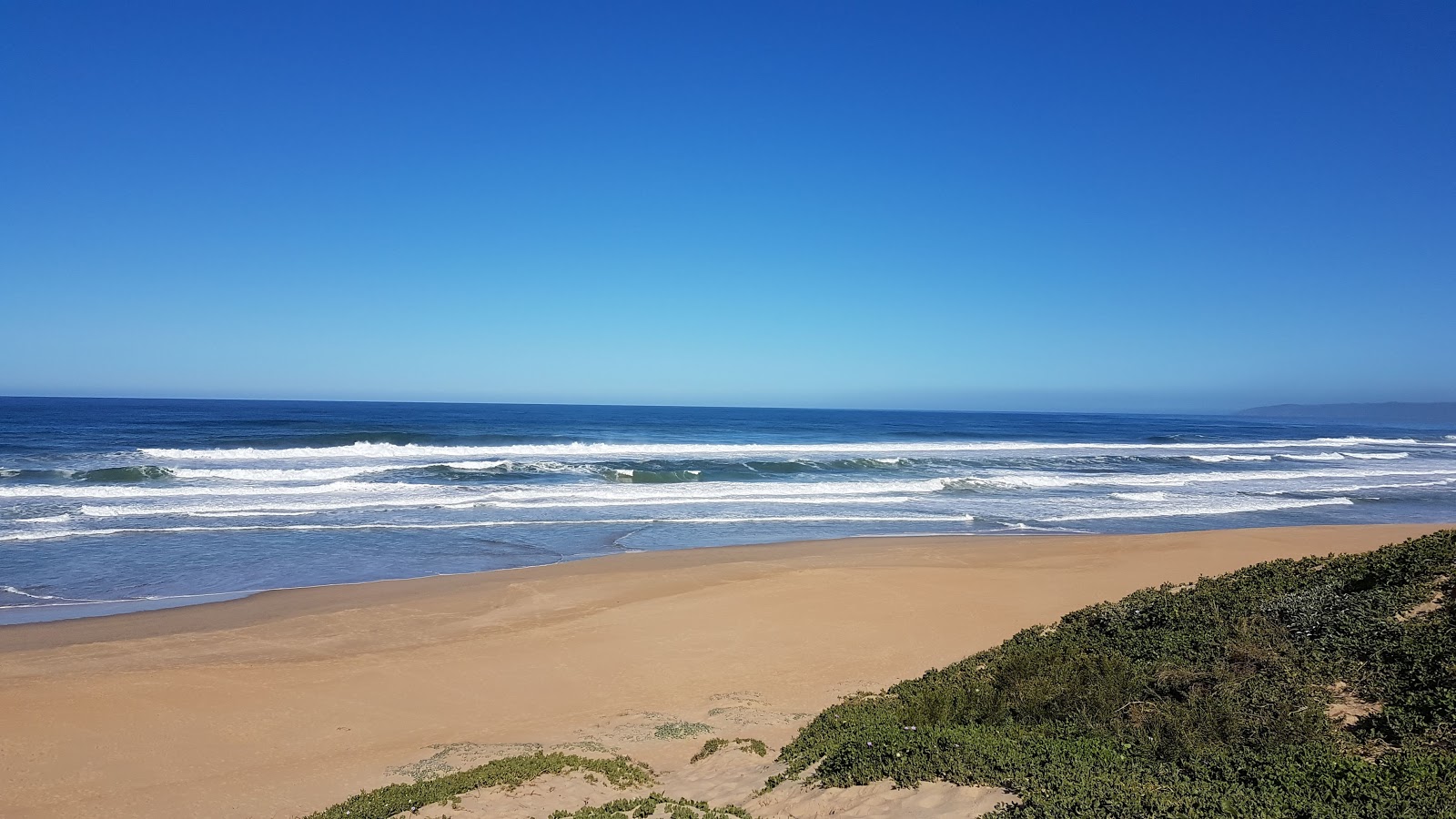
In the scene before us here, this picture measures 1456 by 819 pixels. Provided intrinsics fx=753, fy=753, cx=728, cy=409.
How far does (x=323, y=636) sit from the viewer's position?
35.2ft

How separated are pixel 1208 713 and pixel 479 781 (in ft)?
17.6

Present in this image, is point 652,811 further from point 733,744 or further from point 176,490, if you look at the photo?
point 176,490

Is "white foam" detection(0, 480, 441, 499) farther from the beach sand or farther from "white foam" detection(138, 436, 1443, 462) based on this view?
the beach sand

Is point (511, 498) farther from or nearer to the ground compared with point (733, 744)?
nearer to the ground

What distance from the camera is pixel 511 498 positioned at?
81.8 feet

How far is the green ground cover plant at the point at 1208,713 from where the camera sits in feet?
13.9

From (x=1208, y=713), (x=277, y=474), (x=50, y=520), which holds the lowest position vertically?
(x=50, y=520)

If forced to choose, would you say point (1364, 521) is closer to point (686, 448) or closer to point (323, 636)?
point (323, 636)

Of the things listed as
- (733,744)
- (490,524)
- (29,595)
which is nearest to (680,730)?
(733,744)

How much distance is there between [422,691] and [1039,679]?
6.68 meters

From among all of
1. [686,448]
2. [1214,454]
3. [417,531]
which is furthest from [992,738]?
[1214,454]

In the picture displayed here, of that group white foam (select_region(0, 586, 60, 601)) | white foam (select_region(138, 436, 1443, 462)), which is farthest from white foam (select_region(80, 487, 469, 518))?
white foam (select_region(138, 436, 1443, 462))

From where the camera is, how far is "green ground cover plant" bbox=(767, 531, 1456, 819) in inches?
167

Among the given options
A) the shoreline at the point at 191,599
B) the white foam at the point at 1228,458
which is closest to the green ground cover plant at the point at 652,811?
the shoreline at the point at 191,599
